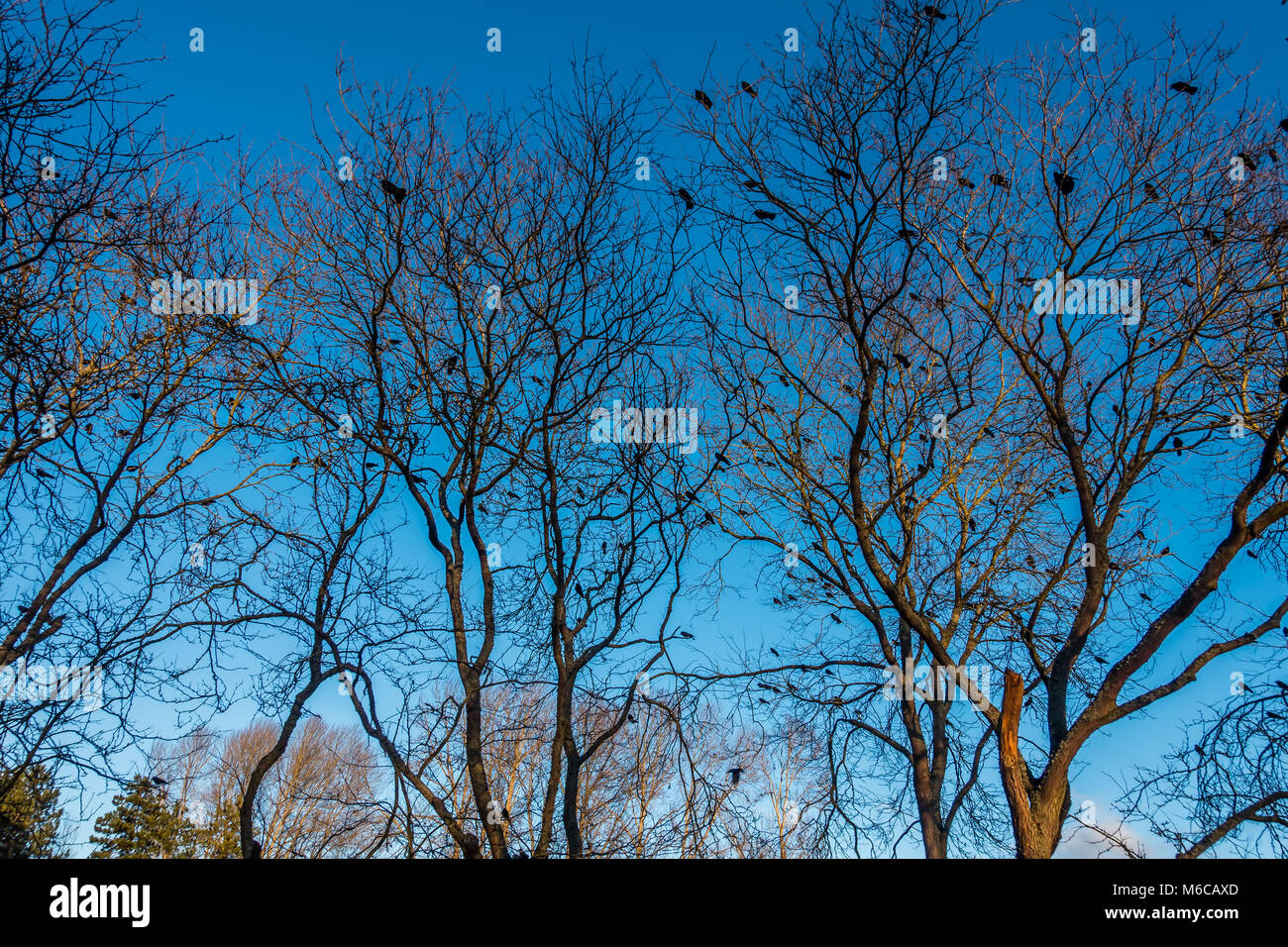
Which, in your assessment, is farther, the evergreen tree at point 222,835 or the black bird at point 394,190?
the evergreen tree at point 222,835

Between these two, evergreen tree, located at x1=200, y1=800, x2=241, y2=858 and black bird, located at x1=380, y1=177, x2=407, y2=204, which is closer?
black bird, located at x1=380, y1=177, x2=407, y2=204

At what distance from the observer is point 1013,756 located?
20.6 ft

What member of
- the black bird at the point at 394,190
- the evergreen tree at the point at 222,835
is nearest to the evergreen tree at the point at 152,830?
the evergreen tree at the point at 222,835

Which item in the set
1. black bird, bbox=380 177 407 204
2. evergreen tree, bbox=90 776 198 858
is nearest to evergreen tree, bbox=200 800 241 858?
evergreen tree, bbox=90 776 198 858

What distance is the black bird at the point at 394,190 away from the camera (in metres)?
6.53

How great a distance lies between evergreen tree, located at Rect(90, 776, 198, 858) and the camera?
18.4 meters

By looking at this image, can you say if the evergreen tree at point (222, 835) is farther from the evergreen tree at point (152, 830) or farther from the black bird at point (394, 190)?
the black bird at point (394, 190)

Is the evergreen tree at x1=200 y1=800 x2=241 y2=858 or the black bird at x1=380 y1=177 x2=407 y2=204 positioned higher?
the black bird at x1=380 y1=177 x2=407 y2=204

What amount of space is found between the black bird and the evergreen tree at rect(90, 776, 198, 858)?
15.7 meters

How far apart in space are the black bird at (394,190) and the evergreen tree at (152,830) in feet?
51.6

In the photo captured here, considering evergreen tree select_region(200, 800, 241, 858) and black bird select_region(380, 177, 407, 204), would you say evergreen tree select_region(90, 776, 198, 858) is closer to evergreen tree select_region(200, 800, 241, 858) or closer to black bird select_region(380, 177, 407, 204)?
evergreen tree select_region(200, 800, 241, 858)

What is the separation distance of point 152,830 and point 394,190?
22.0m
